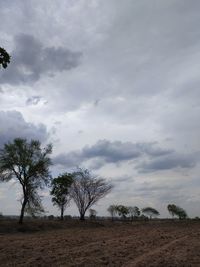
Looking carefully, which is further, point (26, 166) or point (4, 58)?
point (26, 166)

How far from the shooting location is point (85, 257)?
17.4 meters

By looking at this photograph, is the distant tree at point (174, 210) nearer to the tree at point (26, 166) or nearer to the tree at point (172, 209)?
the tree at point (172, 209)

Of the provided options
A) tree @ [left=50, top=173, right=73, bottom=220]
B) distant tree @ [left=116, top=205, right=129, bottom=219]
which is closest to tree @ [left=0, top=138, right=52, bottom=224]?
tree @ [left=50, top=173, right=73, bottom=220]

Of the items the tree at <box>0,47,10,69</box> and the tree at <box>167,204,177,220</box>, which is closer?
the tree at <box>0,47,10,69</box>

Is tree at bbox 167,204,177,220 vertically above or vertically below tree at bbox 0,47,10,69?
above

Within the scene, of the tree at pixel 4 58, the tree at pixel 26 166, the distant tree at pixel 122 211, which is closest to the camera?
the tree at pixel 4 58

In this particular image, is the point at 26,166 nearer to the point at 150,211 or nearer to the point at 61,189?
the point at 61,189

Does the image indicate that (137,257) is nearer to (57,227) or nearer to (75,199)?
(57,227)

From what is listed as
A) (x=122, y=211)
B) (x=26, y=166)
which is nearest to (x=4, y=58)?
(x=26, y=166)

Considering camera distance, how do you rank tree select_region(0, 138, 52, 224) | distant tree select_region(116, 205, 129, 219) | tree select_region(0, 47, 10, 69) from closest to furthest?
tree select_region(0, 47, 10, 69), tree select_region(0, 138, 52, 224), distant tree select_region(116, 205, 129, 219)

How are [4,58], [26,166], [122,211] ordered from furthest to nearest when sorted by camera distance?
[122,211], [26,166], [4,58]

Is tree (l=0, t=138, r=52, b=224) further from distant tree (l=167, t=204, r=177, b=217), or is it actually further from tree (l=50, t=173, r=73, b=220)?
distant tree (l=167, t=204, r=177, b=217)

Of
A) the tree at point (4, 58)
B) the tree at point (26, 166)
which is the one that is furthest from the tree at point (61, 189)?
the tree at point (4, 58)

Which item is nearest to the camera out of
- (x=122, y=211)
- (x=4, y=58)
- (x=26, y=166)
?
(x=4, y=58)
